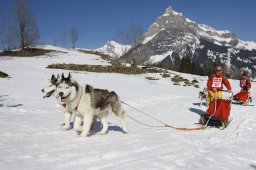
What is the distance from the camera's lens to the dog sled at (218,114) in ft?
31.4

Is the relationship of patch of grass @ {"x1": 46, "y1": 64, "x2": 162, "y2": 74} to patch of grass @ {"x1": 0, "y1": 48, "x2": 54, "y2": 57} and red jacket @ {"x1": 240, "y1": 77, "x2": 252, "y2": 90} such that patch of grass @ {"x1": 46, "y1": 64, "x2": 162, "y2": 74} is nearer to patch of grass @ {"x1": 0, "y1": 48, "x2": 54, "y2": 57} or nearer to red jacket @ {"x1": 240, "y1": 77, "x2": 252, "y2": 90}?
patch of grass @ {"x1": 0, "y1": 48, "x2": 54, "y2": 57}

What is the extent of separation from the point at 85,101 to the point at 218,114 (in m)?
4.84

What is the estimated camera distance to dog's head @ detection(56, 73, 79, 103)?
6730 millimetres

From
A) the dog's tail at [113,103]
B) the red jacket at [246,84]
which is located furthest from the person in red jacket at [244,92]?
the dog's tail at [113,103]

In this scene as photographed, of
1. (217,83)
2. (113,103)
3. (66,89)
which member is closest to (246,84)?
(217,83)

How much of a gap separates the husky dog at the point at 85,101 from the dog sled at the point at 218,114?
3556mm

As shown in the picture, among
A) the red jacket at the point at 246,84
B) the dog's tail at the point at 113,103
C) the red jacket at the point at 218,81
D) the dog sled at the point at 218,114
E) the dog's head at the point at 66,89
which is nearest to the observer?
the dog's head at the point at 66,89

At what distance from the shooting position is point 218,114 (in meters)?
9.79

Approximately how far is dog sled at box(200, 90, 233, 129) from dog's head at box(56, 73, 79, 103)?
4.68 metres

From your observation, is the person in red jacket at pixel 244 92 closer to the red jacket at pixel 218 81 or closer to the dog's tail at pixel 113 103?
the red jacket at pixel 218 81

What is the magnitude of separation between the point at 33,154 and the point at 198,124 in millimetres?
6580

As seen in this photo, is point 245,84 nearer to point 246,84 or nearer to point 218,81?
point 246,84

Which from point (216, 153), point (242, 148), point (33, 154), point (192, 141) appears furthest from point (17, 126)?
point (242, 148)

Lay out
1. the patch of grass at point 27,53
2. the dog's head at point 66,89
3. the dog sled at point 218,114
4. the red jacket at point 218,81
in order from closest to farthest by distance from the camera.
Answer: the dog's head at point 66,89, the dog sled at point 218,114, the red jacket at point 218,81, the patch of grass at point 27,53
